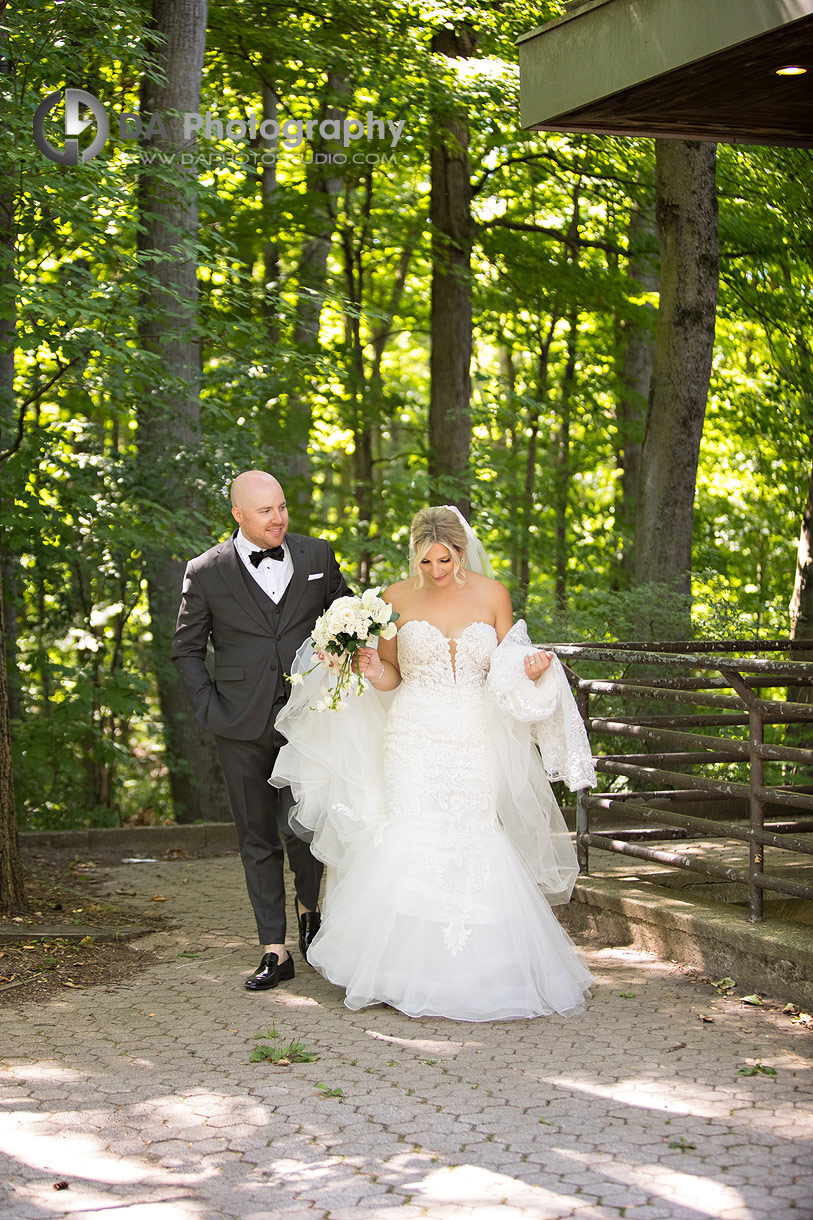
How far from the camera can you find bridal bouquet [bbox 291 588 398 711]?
5.59 m

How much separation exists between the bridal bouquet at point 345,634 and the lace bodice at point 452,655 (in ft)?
0.68

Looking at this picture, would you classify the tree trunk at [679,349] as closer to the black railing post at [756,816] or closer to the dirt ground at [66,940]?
the black railing post at [756,816]

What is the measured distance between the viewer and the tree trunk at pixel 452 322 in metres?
13.9

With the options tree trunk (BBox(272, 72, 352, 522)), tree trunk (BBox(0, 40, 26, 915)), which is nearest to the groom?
tree trunk (BBox(0, 40, 26, 915))

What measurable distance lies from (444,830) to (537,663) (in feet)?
2.88

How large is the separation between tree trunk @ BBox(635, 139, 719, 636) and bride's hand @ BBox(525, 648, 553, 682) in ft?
15.9

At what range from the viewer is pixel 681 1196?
3.46 m

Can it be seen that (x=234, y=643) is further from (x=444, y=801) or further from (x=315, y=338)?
(x=315, y=338)

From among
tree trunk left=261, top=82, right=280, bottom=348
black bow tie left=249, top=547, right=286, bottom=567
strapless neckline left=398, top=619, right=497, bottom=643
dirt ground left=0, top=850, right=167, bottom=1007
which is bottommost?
dirt ground left=0, top=850, right=167, bottom=1007

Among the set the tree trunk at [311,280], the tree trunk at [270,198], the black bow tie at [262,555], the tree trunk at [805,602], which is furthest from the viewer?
the tree trunk at [270,198]

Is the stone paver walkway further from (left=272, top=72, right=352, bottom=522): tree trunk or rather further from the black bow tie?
(left=272, top=72, right=352, bottom=522): tree trunk

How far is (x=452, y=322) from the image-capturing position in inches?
555

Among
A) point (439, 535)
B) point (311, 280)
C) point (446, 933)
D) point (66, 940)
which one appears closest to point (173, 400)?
point (311, 280)

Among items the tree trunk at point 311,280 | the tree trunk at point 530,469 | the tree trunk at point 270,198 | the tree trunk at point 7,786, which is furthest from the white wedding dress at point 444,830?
the tree trunk at point 530,469
